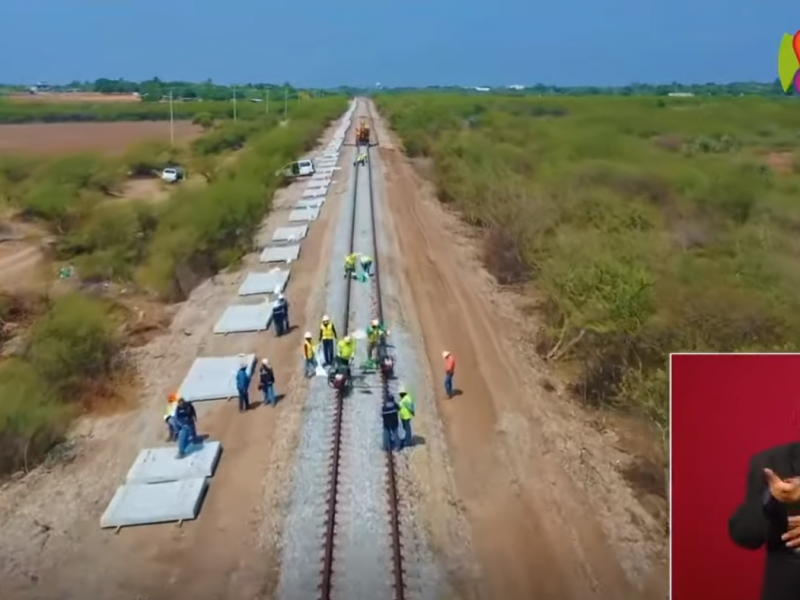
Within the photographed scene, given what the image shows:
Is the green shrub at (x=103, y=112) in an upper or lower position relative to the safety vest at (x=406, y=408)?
upper

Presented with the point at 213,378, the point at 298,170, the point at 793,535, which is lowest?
the point at 213,378

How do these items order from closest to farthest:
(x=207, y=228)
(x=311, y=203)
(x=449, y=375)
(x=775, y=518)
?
(x=775, y=518) < (x=449, y=375) < (x=207, y=228) < (x=311, y=203)


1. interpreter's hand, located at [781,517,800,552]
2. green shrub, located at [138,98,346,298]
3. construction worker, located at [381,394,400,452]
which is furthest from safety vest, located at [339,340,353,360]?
interpreter's hand, located at [781,517,800,552]

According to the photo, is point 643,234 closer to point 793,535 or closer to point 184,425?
point 184,425

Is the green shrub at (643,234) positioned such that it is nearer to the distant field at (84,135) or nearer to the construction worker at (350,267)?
the construction worker at (350,267)

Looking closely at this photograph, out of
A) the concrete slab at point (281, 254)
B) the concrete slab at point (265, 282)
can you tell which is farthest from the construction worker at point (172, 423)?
the concrete slab at point (281, 254)

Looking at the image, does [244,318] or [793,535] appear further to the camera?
[244,318]

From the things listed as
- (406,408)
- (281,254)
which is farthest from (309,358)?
(281,254)
